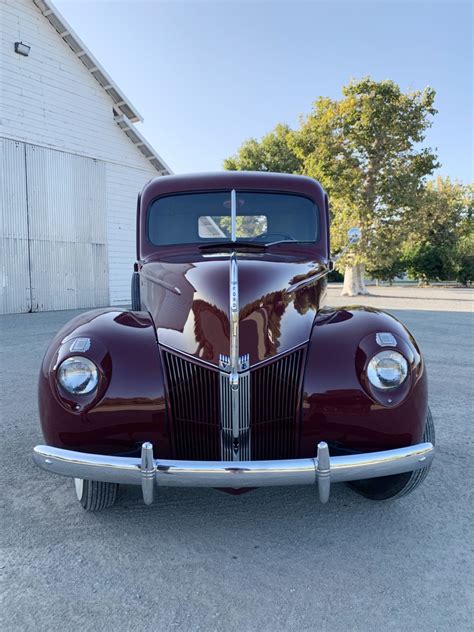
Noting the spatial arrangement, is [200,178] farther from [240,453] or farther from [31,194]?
[31,194]

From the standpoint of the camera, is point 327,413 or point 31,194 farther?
point 31,194

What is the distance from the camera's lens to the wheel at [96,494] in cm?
229

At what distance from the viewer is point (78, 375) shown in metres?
2.09

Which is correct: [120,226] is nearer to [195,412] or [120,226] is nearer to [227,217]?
[227,217]

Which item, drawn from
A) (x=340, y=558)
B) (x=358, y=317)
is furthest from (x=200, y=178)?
(x=340, y=558)

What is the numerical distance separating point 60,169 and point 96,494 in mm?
13338

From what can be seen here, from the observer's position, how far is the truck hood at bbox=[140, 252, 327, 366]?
2146mm

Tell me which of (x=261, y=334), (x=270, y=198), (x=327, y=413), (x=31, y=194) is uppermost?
(x=31, y=194)

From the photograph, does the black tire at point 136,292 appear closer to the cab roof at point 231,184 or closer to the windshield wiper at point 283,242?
the cab roof at point 231,184

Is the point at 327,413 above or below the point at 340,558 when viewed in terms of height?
above

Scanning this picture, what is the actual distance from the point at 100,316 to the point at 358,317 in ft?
4.49

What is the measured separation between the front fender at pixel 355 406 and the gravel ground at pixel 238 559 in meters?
0.47

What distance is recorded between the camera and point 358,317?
242 cm

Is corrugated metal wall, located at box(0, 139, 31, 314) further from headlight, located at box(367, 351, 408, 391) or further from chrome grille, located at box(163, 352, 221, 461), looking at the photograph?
headlight, located at box(367, 351, 408, 391)
